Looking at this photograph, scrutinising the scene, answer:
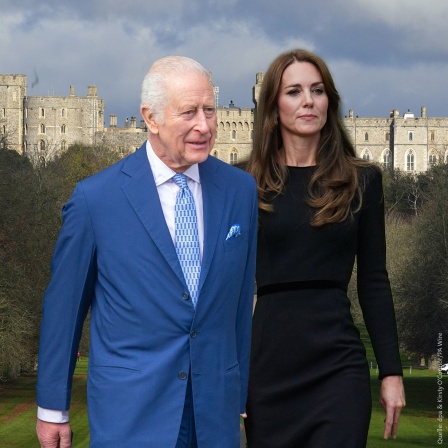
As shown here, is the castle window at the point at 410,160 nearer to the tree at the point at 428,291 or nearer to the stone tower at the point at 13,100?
the stone tower at the point at 13,100

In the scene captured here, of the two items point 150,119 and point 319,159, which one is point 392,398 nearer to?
point 319,159

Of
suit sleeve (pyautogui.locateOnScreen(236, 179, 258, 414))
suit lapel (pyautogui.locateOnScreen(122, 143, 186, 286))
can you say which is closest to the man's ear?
suit lapel (pyautogui.locateOnScreen(122, 143, 186, 286))

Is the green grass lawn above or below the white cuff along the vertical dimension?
below

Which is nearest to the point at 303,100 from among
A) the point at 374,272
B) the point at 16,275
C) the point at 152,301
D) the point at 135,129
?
the point at 374,272

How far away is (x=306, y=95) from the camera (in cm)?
491

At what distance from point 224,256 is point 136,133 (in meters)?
110

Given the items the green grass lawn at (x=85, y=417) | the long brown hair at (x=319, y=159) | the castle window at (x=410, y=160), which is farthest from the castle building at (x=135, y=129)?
the long brown hair at (x=319, y=159)

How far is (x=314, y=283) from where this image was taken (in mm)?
4660

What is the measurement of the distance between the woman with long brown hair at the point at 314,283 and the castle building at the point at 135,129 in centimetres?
10579

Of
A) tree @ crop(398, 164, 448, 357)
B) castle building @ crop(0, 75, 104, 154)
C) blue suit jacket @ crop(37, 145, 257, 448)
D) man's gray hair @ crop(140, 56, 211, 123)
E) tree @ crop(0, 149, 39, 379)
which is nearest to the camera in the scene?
blue suit jacket @ crop(37, 145, 257, 448)

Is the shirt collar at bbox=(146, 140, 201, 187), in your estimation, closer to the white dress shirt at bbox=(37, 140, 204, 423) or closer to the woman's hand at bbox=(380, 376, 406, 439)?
the white dress shirt at bbox=(37, 140, 204, 423)

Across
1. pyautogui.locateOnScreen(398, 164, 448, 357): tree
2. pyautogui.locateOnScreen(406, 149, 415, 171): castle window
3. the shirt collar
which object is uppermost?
pyautogui.locateOnScreen(406, 149, 415, 171): castle window

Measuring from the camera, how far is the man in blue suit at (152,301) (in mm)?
3664

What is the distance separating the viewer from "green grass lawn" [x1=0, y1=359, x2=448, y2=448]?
73.6 feet
